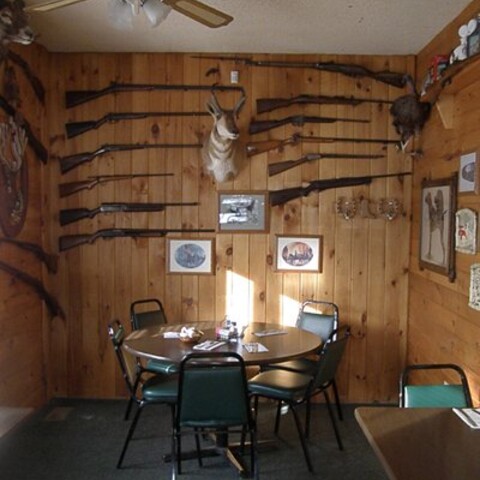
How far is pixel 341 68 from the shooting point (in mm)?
3805

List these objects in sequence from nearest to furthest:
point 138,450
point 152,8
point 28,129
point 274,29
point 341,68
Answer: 1. point 152,8
2. point 138,450
3. point 274,29
4. point 28,129
5. point 341,68

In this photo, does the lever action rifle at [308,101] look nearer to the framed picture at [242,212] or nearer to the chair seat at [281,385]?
→ the framed picture at [242,212]

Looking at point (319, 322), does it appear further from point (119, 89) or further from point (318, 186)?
point (119, 89)

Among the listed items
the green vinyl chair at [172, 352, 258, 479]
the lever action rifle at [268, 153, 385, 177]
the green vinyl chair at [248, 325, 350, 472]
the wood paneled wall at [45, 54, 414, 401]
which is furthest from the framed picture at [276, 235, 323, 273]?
the green vinyl chair at [172, 352, 258, 479]

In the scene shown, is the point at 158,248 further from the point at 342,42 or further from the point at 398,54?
the point at 398,54

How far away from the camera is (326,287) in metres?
3.93

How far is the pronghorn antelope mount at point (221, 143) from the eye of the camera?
343 centimetres

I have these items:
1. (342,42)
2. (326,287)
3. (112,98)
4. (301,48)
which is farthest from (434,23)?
(112,98)

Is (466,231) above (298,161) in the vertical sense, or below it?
below

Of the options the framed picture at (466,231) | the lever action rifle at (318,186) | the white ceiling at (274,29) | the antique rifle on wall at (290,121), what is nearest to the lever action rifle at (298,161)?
the lever action rifle at (318,186)

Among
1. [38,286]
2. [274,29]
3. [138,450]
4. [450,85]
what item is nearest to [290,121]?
[274,29]

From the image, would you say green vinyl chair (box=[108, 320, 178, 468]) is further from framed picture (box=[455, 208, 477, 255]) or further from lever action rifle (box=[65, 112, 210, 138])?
framed picture (box=[455, 208, 477, 255])

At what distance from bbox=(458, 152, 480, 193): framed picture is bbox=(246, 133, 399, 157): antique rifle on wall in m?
1.01

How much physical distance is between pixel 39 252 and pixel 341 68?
8.47 feet
